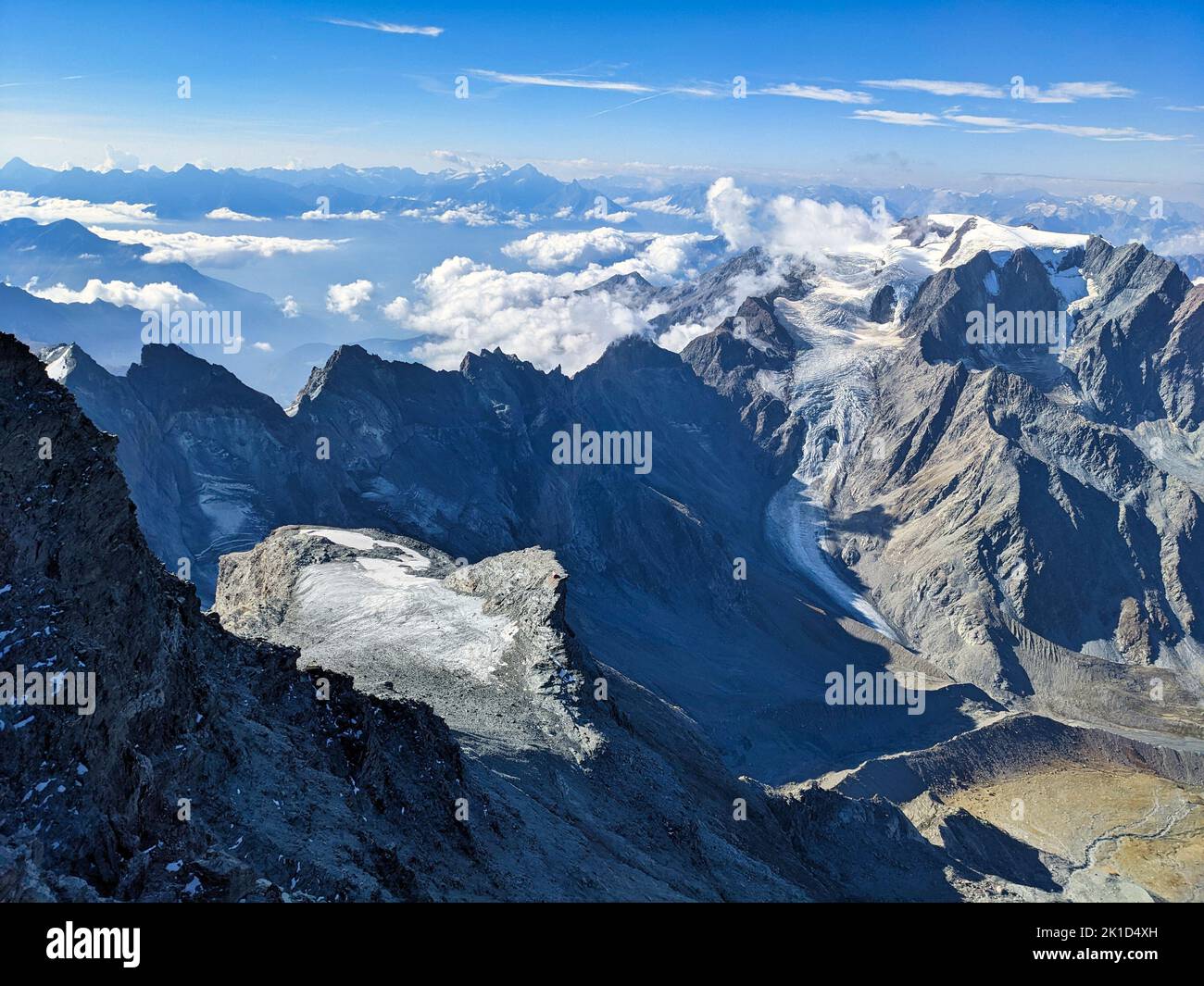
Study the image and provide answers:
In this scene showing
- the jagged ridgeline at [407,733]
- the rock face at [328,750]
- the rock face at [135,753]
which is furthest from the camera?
the jagged ridgeline at [407,733]

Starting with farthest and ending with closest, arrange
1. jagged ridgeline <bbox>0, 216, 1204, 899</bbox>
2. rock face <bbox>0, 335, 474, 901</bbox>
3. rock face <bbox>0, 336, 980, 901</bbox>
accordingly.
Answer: jagged ridgeline <bbox>0, 216, 1204, 899</bbox> → rock face <bbox>0, 336, 980, 901</bbox> → rock face <bbox>0, 335, 474, 901</bbox>

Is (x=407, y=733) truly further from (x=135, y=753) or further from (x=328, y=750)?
(x=135, y=753)

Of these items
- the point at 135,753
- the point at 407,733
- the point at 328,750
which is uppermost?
the point at 135,753

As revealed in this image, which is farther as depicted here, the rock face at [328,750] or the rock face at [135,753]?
the rock face at [328,750]

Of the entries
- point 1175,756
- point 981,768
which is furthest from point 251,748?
point 1175,756

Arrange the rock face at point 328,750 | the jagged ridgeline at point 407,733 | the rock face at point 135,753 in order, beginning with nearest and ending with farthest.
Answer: the rock face at point 135,753 → the rock face at point 328,750 → the jagged ridgeline at point 407,733

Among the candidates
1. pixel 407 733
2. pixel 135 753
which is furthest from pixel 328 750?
pixel 135 753

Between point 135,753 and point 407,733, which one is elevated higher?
point 135,753

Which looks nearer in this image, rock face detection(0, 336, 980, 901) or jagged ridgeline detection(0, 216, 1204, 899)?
rock face detection(0, 336, 980, 901)
